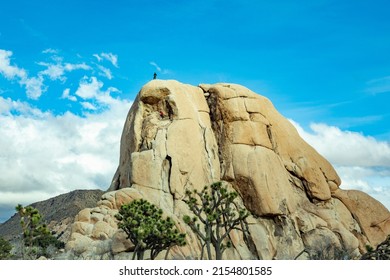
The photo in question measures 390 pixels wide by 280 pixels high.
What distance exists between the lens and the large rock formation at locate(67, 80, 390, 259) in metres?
42.2

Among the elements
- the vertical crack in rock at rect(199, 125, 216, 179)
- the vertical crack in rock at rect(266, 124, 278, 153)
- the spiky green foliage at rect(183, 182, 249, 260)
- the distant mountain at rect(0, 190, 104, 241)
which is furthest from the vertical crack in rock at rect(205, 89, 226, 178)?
the distant mountain at rect(0, 190, 104, 241)

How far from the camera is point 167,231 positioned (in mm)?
30797

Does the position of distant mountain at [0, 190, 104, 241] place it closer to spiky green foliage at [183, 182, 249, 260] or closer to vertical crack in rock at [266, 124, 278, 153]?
vertical crack in rock at [266, 124, 278, 153]

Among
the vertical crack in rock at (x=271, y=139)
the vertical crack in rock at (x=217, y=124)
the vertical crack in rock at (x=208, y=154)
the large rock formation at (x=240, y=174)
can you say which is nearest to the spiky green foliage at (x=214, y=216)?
the large rock formation at (x=240, y=174)

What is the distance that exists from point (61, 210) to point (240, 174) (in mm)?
44627

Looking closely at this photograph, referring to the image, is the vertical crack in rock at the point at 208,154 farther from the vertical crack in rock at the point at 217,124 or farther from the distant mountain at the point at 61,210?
the distant mountain at the point at 61,210

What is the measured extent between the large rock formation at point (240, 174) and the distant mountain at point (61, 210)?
1076 inches

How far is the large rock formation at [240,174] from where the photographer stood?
4216 centimetres

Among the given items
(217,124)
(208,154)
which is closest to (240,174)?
(208,154)

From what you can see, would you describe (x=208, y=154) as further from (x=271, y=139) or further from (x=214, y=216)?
(x=214, y=216)
